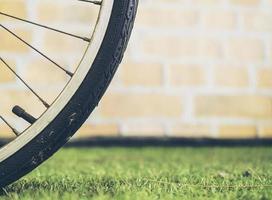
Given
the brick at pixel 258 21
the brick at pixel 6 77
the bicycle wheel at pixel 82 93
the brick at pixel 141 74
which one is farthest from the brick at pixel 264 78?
the bicycle wheel at pixel 82 93

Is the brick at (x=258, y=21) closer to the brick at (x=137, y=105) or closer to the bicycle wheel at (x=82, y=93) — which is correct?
the brick at (x=137, y=105)

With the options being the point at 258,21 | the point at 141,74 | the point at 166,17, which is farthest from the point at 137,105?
the point at 258,21

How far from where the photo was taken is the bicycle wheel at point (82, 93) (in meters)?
1.02

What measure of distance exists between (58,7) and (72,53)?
0.20 meters

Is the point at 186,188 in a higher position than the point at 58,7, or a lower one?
lower

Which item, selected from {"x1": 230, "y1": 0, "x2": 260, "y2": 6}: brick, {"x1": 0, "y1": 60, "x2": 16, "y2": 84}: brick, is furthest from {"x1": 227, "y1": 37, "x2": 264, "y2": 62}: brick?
{"x1": 0, "y1": 60, "x2": 16, "y2": 84}: brick

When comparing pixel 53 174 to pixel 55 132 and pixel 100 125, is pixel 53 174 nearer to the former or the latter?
pixel 55 132

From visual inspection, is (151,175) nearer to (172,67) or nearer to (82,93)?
(82,93)

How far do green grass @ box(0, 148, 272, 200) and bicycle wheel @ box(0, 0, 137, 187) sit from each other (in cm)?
9

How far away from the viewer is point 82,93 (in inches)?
40.4

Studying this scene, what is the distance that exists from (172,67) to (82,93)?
1.43 meters

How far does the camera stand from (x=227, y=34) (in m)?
2.48

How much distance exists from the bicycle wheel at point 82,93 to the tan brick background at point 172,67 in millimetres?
1287

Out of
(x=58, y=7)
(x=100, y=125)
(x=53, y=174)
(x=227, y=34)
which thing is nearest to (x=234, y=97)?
(x=227, y=34)
